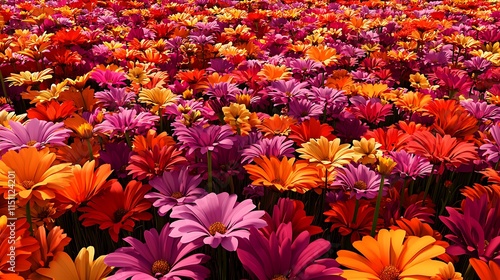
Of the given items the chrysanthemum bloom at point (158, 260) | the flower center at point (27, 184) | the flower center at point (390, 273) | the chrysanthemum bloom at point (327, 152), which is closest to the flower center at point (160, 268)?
the chrysanthemum bloom at point (158, 260)

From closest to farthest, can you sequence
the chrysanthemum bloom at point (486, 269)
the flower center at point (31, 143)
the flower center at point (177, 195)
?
the chrysanthemum bloom at point (486, 269) < the flower center at point (177, 195) < the flower center at point (31, 143)

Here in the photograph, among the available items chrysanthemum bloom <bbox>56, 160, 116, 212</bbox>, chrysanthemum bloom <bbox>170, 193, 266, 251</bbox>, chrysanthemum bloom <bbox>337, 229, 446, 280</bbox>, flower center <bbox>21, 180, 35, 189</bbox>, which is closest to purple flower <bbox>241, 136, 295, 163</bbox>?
chrysanthemum bloom <bbox>170, 193, 266, 251</bbox>

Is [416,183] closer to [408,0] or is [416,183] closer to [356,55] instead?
[356,55]

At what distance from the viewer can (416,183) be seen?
6.03 ft

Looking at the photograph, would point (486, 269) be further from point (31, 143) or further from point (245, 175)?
point (31, 143)

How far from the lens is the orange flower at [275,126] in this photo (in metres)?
1.91

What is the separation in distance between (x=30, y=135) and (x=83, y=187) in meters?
0.44

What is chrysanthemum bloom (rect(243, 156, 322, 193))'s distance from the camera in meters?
1.39

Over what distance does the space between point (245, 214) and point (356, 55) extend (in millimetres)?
2881

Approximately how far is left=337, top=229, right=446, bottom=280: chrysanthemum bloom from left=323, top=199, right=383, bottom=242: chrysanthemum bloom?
0.34 metres

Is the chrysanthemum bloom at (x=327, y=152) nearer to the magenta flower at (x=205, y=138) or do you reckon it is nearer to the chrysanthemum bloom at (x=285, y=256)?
the magenta flower at (x=205, y=138)

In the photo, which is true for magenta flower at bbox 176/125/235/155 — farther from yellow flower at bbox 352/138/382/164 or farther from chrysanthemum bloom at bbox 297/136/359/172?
yellow flower at bbox 352/138/382/164

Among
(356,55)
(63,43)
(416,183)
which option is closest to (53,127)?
(416,183)

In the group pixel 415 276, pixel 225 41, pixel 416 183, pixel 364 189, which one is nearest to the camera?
pixel 415 276
